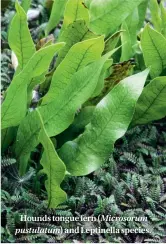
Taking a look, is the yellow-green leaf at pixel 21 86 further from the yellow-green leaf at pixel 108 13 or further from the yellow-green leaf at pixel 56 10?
the yellow-green leaf at pixel 56 10

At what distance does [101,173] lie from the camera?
139 centimetres

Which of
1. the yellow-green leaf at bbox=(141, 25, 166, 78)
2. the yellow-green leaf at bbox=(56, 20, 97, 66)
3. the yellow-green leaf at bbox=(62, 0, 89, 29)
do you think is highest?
the yellow-green leaf at bbox=(62, 0, 89, 29)

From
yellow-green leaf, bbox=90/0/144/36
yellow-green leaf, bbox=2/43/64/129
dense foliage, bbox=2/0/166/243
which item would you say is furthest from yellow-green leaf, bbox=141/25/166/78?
yellow-green leaf, bbox=2/43/64/129

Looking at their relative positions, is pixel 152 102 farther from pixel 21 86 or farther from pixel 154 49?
pixel 21 86

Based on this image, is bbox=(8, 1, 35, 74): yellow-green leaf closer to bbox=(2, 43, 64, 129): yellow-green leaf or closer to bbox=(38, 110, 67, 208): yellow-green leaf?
bbox=(2, 43, 64, 129): yellow-green leaf

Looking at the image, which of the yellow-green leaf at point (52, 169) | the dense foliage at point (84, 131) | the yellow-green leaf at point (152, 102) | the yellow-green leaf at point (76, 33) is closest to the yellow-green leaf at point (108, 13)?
the dense foliage at point (84, 131)

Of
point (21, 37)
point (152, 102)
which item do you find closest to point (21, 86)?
point (21, 37)

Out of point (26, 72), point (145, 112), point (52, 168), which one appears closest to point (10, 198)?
point (52, 168)

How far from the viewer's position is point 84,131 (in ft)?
4.16

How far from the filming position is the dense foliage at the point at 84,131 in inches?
47.1

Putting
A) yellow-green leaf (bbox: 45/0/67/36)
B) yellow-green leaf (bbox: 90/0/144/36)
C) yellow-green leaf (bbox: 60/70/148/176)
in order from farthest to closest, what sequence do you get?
yellow-green leaf (bbox: 45/0/67/36), yellow-green leaf (bbox: 90/0/144/36), yellow-green leaf (bbox: 60/70/148/176)

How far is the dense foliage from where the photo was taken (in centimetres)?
120

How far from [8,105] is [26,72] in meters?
0.10

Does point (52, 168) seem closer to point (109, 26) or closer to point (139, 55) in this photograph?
point (109, 26)
